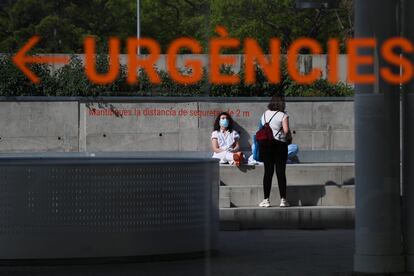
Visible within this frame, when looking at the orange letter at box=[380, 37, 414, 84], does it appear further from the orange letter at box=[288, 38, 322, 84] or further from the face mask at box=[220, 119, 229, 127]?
the face mask at box=[220, 119, 229, 127]

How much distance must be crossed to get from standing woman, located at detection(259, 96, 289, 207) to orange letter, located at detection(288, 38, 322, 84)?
4.75 feet

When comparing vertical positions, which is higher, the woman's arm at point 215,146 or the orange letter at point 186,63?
the orange letter at point 186,63

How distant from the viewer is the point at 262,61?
17.9m

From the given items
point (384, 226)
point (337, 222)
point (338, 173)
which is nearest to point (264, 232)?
point (337, 222)

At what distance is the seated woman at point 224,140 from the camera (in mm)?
15641

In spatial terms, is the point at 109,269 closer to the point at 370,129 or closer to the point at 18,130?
the point at 370,129

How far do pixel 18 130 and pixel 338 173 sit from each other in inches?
202

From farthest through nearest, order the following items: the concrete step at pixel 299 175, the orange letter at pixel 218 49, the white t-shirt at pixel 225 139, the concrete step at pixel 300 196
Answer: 1. the white t-shirt at pixel 225 139
2. the concrete step at pixel 299 175
3. the concrete step at pixel 300 196
4. the orange letter at pixel 218 49

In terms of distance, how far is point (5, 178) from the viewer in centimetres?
883

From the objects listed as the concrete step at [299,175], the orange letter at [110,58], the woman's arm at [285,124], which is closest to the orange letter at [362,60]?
the orange letter at [110,58]

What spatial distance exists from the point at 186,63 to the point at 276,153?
2.58 meters

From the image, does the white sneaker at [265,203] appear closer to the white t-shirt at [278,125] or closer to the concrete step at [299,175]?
the white t-shirt at [278,125]

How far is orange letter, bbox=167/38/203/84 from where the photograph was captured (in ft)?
33.1

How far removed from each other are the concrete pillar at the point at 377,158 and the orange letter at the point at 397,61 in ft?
0.17
